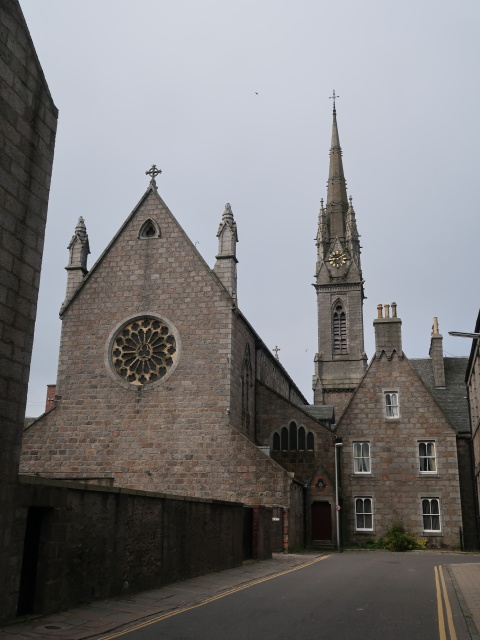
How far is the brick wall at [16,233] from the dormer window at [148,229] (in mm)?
19504

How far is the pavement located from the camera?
9.22m

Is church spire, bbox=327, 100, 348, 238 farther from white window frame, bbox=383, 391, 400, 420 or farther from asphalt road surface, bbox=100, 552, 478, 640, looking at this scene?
asphalt road surface, bbox=100, 552, 478, 640

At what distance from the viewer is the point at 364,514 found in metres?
30.8

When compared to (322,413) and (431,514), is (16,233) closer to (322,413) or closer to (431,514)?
(431,514)

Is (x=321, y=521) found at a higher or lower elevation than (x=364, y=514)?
lower

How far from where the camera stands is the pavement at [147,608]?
922 centimetres

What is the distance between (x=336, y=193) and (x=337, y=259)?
1065cm

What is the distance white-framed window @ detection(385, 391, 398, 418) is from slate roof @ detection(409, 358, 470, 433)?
2.19m

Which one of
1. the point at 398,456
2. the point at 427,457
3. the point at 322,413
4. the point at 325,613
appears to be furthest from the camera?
the point at 322,413

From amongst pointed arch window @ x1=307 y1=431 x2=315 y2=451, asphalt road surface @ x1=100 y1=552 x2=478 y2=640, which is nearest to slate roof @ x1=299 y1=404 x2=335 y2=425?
pointed arch window @ x1=307 y1=431 x2=315 y2=451

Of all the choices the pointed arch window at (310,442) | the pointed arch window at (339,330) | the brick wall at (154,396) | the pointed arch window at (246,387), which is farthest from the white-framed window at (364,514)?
the pointed arch window at (339,330)

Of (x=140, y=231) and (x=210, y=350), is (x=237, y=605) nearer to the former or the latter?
(x=210, y=350)

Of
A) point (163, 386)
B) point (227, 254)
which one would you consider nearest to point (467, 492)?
point (163, 386)

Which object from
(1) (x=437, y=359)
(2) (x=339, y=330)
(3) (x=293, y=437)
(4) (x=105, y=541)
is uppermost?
(2) (x=339, y=330)
